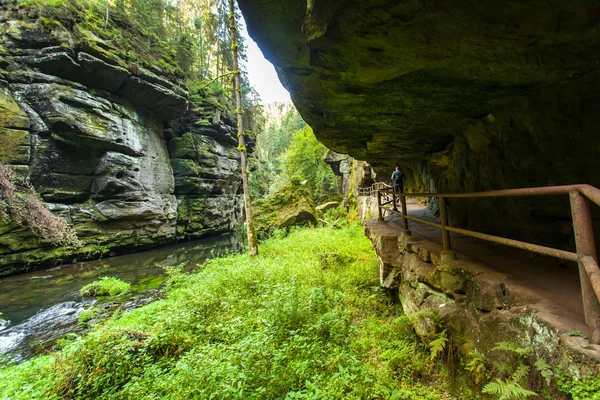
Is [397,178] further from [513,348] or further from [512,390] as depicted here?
[512,390]

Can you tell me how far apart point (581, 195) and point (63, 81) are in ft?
75.2

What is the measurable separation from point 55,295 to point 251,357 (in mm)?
11205

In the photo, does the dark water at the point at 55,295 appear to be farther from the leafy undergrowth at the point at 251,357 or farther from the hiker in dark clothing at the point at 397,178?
the hiker in dark clothing at the point at 397,178

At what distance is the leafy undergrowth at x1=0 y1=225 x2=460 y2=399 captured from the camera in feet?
9.78

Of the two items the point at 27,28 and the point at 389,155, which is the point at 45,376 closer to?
the point at 389,155

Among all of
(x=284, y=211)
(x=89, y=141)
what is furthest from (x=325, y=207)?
(x=89, y=141)

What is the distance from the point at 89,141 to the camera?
1588cm

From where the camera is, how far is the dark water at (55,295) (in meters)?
6.47

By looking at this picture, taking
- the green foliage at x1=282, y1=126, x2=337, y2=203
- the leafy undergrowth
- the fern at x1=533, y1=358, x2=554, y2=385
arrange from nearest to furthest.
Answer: the fern at x1=533, y1=358, x2=554, y2=385 → the leafy undergrowth → the green foliage at x1=282, y1=126, x2=337, y2=203

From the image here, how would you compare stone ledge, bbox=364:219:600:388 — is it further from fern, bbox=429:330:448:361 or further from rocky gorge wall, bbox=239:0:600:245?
rocky gorge wall, bbox=239:0:600:245

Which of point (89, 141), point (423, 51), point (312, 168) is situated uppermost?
point (89, 141)

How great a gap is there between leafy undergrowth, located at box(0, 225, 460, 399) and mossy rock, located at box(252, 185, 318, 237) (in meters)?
11.0

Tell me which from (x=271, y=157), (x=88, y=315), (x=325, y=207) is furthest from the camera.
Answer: (x=271, y=157)

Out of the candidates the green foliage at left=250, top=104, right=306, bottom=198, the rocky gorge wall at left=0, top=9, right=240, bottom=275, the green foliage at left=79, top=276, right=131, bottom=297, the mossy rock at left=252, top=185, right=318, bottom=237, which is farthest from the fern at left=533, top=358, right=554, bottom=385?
the green foliage at left=250, top=104, right=306, bottom=198
